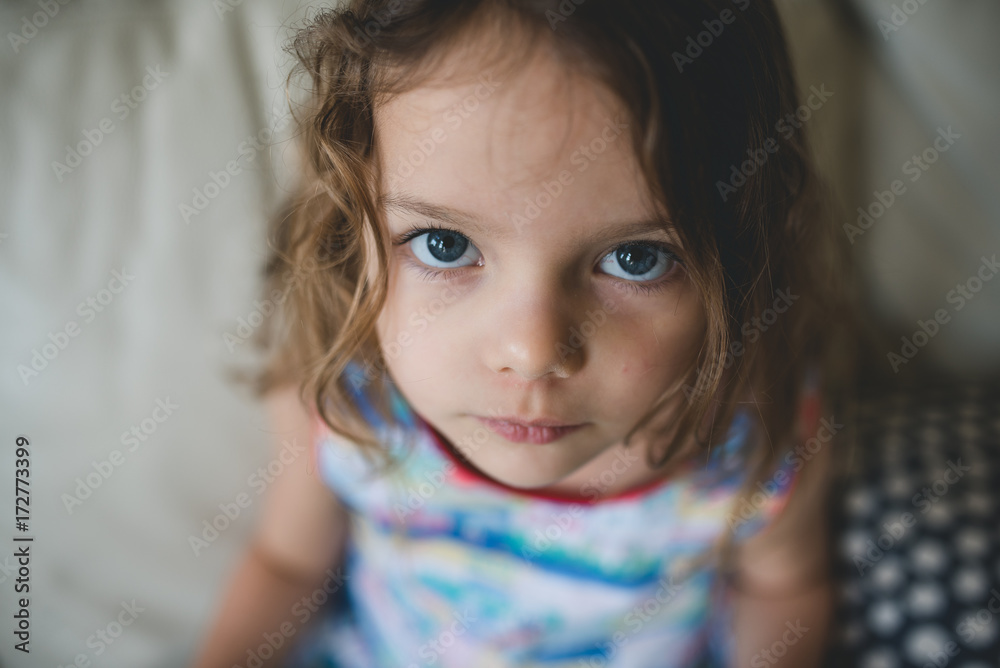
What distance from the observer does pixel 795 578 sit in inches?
27.5

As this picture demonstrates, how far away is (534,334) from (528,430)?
116mm

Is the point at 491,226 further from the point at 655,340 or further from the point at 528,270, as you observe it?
the point at 655,340

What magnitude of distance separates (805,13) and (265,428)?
2.37 feet

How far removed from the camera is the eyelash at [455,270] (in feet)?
1.55

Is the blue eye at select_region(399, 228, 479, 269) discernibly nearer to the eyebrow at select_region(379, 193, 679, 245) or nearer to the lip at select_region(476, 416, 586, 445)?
the eyebrow at select_region(379, 193, 679, 245)

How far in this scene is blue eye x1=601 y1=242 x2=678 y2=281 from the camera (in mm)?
467

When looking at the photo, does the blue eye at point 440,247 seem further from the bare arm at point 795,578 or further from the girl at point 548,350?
the bare arm at point 795,578

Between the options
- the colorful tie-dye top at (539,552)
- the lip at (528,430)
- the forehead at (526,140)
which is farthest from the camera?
the colorful tie-dye top at (539,552)

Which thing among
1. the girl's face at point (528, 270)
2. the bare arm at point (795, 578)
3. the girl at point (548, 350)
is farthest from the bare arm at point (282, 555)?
the bare arm at point (795, 578)

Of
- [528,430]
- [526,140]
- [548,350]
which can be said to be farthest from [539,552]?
[526,140]

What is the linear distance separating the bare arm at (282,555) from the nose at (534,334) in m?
0.33

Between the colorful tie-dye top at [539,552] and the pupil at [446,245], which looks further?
the colorful tie-dye top at [539,552]

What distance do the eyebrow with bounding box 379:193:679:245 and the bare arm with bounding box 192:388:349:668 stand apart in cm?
34

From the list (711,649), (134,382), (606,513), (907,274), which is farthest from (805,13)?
(134,382)
